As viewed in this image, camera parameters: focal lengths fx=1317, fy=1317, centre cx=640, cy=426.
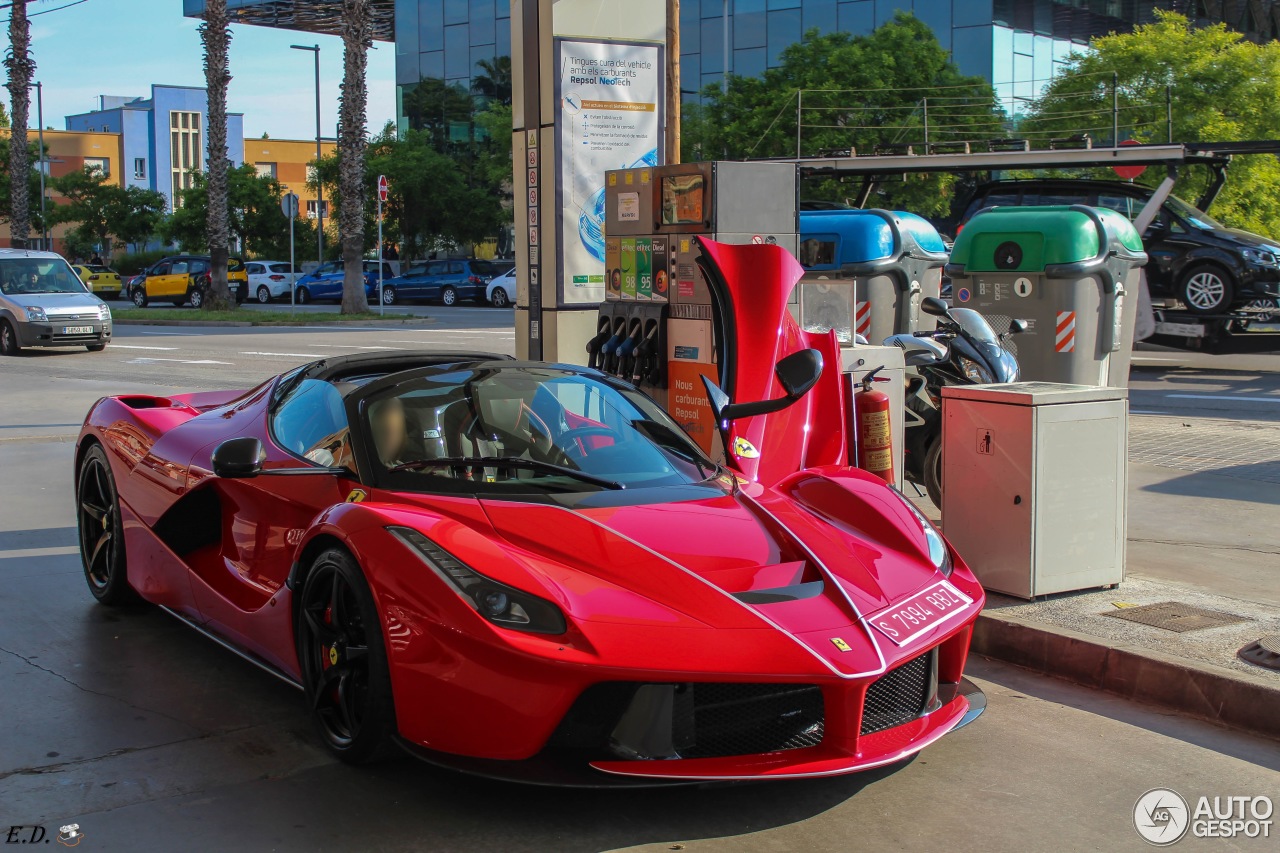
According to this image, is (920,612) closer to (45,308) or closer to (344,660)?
(344,660)

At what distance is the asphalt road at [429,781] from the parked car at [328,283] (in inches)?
1439

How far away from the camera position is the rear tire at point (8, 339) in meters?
21.8

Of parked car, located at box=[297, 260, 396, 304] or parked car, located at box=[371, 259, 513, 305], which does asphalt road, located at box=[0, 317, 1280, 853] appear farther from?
parked car, located at box=[297, 260, 396, 304]

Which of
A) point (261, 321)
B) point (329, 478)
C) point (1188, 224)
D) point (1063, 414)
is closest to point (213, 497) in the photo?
point (329, 478)

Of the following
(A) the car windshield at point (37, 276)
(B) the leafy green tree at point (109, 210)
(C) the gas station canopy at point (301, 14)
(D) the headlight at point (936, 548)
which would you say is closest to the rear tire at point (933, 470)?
(D) the headlight at point (936, 548)

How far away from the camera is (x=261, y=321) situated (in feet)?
101

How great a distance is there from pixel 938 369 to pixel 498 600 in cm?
527

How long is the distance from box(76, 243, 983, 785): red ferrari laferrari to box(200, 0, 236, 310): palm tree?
95.3ft

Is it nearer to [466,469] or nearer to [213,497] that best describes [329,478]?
[466,469]

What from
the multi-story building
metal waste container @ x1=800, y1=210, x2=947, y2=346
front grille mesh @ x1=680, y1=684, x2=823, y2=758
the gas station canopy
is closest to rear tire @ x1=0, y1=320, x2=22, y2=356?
metal waste container @ x1=800, y1=210, x2=947, y2=346

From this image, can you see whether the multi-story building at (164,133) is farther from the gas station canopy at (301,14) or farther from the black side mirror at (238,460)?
the black side mirror at (238,460)

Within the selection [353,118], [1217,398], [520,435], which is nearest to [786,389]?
[520,435]

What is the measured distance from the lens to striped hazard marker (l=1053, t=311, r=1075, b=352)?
12.1 m

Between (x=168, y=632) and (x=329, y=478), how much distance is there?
1.75m
